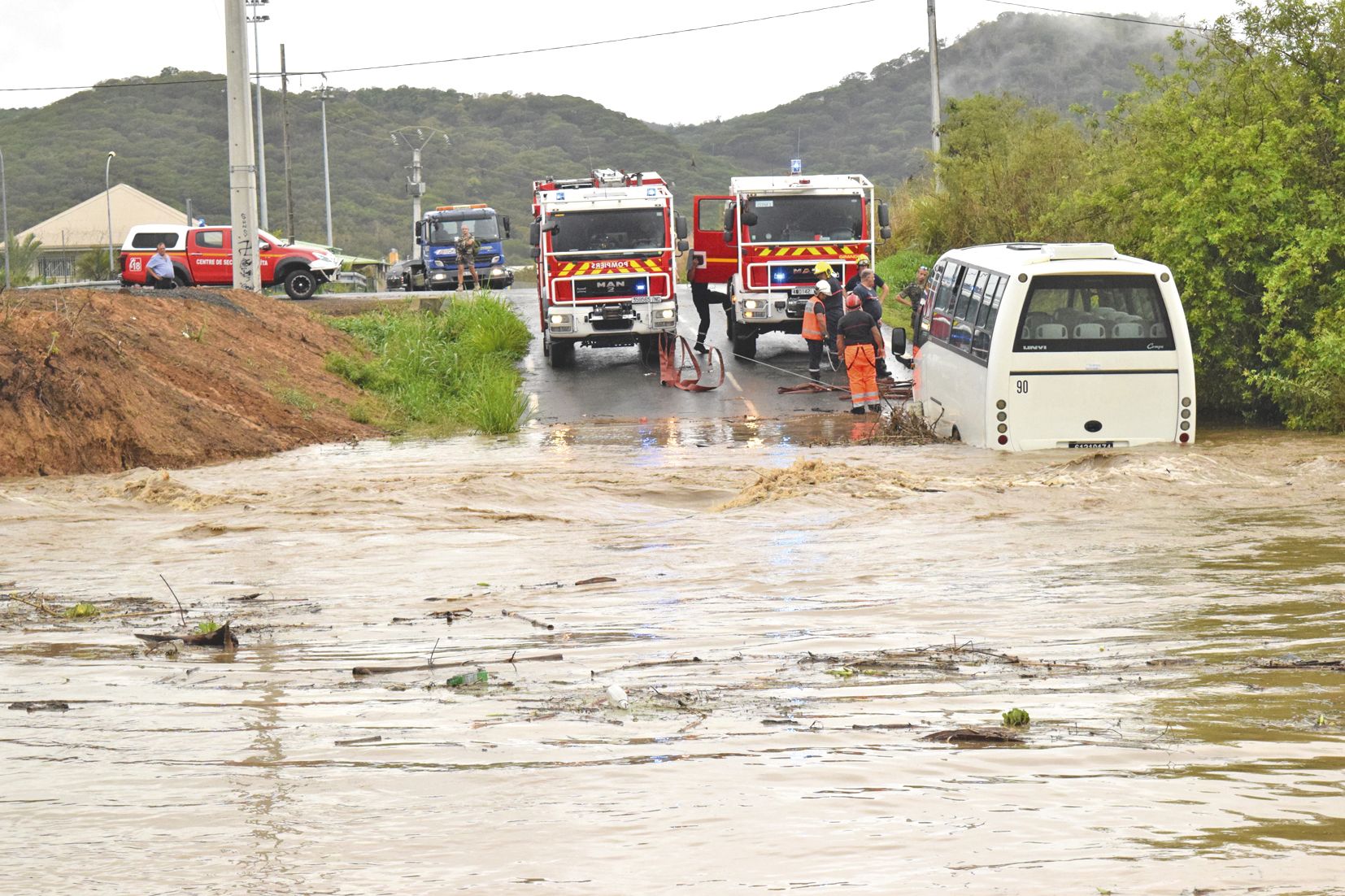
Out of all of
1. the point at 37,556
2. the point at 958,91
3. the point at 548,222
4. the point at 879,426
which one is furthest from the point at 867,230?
the point at 958,91

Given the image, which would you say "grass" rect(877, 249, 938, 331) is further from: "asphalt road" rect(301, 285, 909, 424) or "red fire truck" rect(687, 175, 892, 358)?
"red fire truck" rect(687, 175, 892, 358)

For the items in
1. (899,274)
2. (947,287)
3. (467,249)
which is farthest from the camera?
(467,249)

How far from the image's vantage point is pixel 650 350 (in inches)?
1023

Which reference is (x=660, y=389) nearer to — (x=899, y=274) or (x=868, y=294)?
(x=868, y=294)

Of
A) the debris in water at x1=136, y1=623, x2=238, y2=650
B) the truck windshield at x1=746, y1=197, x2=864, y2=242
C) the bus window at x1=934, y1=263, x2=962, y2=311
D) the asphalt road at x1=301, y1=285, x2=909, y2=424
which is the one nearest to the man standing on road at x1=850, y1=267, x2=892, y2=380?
the asphalt road at x1=301, y1=285, x2=909, y2=424

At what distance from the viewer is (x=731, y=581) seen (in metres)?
8.88

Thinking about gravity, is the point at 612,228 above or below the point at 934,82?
below

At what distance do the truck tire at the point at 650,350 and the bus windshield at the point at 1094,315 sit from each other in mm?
12544

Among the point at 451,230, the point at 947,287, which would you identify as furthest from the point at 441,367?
the point at 451,230

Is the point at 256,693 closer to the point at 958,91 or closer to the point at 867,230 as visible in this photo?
the point at 867,230

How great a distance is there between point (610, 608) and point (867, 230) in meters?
17.8

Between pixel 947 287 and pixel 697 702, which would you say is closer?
pixel 697 702

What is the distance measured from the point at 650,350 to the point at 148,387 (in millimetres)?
9982

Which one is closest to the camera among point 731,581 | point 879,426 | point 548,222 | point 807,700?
point 807,700
